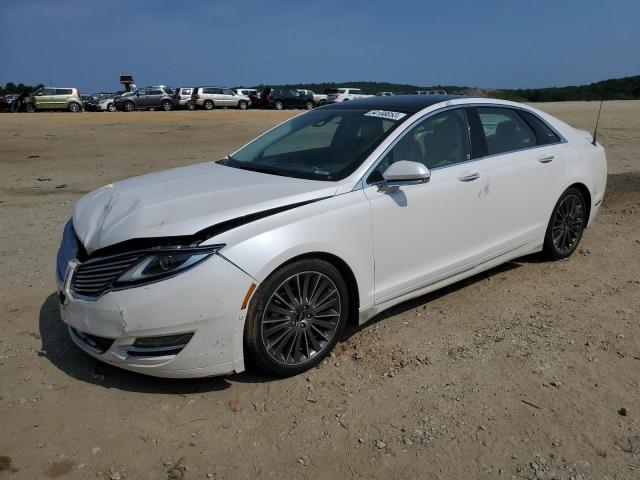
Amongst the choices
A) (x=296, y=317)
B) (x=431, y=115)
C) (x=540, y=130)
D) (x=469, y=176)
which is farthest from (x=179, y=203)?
(x=540, y=130)

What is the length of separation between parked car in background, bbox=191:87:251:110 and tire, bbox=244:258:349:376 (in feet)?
124

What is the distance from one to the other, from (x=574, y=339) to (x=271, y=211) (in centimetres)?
230

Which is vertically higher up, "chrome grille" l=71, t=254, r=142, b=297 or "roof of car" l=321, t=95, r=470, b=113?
"roof of car" l=321, t=95, r=470, b=113

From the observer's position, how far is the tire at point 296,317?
10.7ft

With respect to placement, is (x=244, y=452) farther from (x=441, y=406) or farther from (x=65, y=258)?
(x=65, y=258)

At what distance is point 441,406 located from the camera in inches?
127

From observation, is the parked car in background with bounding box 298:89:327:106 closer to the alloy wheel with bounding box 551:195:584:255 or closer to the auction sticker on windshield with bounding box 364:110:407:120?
the alloy wheel with bounding box 551:195:584:255

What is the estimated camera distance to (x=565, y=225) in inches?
212

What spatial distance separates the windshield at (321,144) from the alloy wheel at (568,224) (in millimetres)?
2067

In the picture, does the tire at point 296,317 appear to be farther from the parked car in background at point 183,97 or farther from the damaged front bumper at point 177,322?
the parked car in background at point 183,97

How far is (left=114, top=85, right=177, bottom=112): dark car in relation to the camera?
3838 cm

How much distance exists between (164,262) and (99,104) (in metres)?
39.2

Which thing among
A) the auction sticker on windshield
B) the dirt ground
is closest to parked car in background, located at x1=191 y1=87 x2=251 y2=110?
the dirt ground

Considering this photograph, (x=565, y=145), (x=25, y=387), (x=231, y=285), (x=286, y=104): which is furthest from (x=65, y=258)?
(x=286, y=104)
